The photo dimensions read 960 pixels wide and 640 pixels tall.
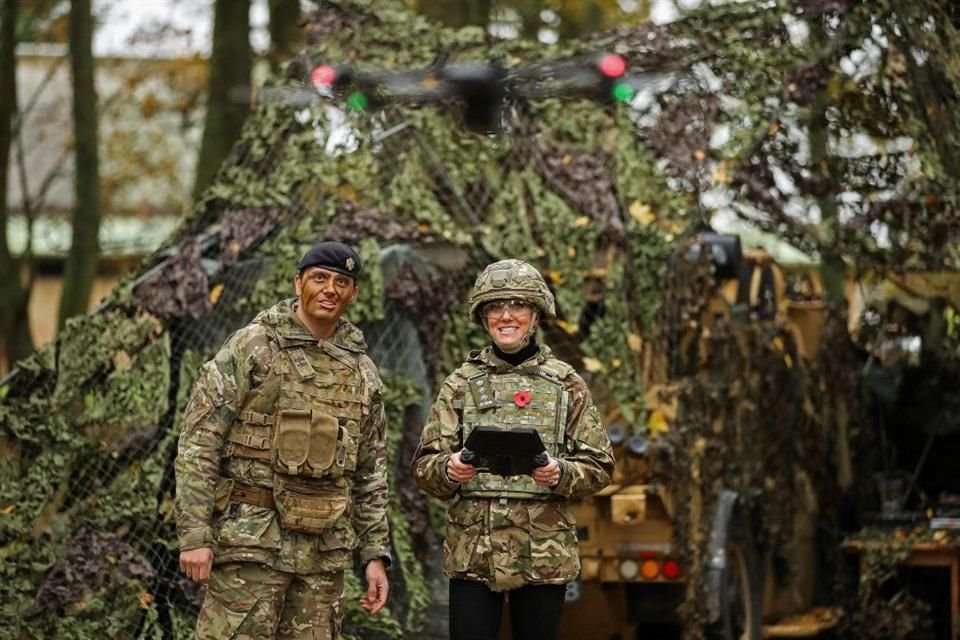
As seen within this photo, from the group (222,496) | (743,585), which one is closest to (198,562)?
(222,496)

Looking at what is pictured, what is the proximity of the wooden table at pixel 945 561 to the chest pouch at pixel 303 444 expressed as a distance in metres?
5.25

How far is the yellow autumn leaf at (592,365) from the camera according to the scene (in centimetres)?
931

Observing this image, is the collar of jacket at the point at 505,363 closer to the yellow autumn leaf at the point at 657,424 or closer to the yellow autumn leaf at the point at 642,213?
the yellow autumn leaf at the point at 657,424

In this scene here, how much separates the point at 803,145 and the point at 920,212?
89 cm

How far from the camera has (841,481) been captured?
12109 mm

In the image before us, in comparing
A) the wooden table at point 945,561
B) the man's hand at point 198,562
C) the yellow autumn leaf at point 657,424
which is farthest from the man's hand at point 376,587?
the wooden table at point 945,561

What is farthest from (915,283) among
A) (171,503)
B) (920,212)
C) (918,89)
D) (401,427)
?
(171,503)

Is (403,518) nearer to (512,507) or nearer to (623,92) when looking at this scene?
(512,507)

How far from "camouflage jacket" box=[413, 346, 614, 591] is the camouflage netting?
2.37 meters

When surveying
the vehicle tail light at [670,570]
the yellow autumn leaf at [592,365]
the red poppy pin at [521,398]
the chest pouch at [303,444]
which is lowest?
the vehicle tail light at [670,570]

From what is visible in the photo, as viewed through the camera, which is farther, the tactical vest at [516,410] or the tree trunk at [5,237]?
the tree trunk at [5,237]

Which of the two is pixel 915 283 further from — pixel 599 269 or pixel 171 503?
pixel 171 503

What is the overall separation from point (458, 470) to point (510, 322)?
2.02 feet

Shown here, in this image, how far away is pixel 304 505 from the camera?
6531 mm
